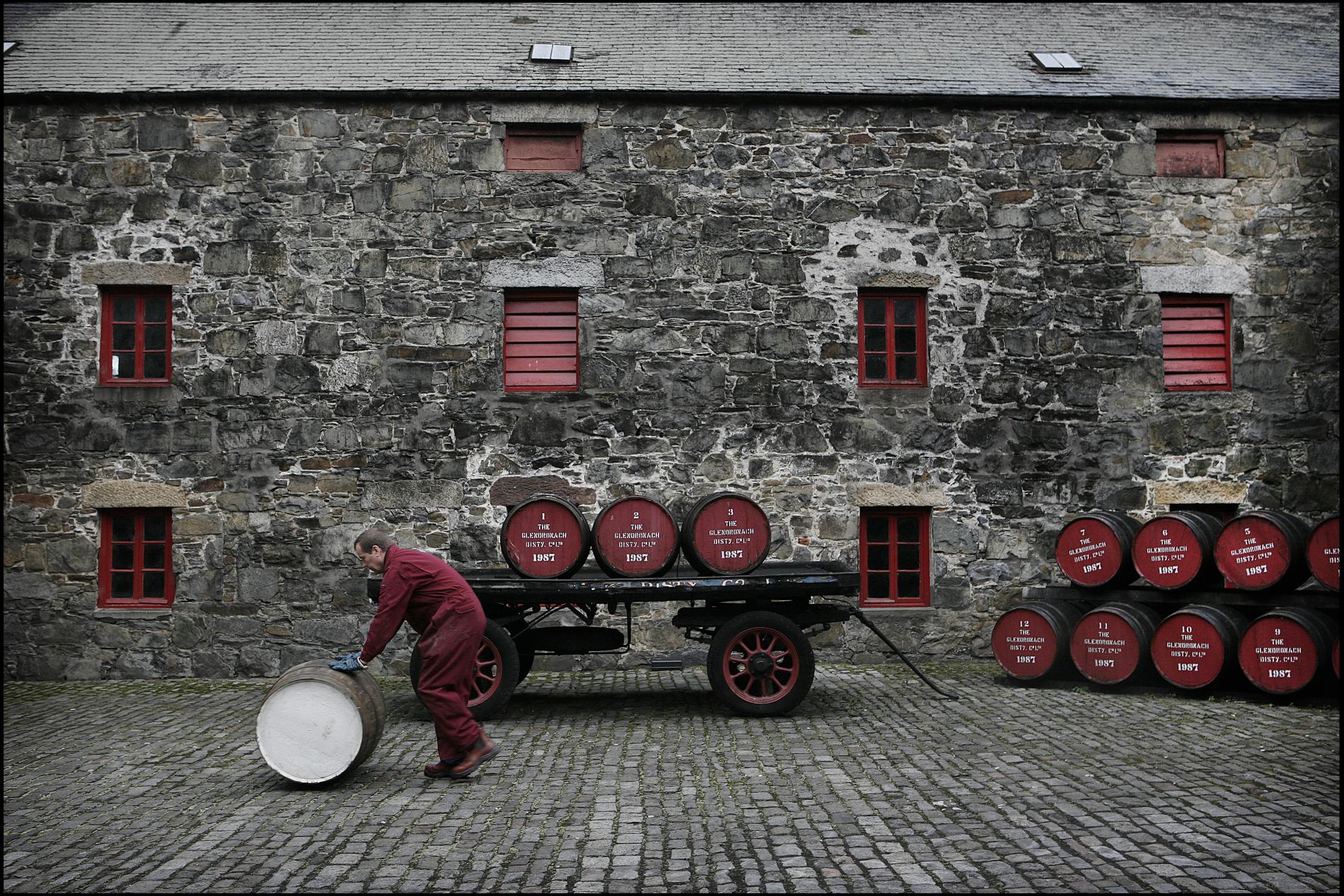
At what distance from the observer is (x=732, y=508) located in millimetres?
7668

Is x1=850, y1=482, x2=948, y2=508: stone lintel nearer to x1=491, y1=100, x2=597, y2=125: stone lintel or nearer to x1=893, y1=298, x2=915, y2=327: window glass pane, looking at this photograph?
x1=893, y1=298, x2=915, y2=327: window glass pane

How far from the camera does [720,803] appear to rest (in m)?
5.45

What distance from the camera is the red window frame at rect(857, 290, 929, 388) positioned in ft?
35.7

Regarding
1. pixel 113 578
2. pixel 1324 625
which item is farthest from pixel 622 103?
pixel 1324 625

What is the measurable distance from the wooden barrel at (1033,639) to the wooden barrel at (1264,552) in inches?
53.5

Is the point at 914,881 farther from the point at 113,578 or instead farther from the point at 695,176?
the point at 113,578

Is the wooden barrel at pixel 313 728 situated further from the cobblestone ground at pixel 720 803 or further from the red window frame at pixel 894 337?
the red window frame at pixel 894 337

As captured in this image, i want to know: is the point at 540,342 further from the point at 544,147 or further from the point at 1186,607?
the point at 1186,607

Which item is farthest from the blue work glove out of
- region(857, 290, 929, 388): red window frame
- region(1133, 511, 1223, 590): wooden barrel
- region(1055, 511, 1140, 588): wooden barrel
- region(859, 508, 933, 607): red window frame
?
region(857, 290, 929, 388): red window frame

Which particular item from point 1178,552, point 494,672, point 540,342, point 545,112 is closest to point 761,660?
point 494,672

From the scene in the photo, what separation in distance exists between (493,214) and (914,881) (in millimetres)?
8212

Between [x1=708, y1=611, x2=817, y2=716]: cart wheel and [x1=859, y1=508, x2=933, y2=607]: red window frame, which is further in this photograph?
[x1=859, y1=508, x2=933, y2=607]: red window frame

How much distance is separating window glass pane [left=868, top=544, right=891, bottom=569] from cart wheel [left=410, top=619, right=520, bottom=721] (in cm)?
459

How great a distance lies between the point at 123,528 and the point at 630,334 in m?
5.64
